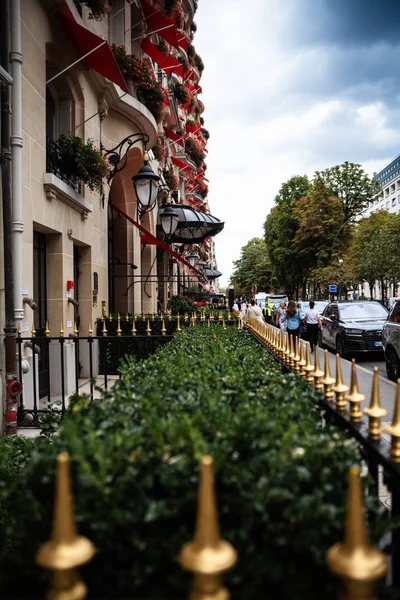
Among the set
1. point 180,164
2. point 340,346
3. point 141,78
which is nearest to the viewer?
point 141,78

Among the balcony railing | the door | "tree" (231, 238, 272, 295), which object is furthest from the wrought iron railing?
"tree" (231, 238, 272, 295)

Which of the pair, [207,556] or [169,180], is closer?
[207,556]

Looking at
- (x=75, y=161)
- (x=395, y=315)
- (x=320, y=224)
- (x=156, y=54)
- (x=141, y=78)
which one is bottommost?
(x=395, y=315)

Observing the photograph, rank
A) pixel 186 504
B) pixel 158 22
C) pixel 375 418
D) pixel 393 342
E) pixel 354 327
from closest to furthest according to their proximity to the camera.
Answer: pixel 186 504 < pixel 375 418 < pixel 393 342 < pixel 158 22 < pixel 354 327

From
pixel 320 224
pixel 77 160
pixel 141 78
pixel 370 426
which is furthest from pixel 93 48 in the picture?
pixel 320 224

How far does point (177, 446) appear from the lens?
174cm

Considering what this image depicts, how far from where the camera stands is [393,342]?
10750mm

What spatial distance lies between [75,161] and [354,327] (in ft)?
34.0

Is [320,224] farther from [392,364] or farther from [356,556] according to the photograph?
[356,556]

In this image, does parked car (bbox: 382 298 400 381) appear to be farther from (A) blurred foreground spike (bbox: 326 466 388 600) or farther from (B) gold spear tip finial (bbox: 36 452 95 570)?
(B) gold spear tip finial (bbox: 36 452 95 570)

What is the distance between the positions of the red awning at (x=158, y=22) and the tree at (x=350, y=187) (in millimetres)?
38785

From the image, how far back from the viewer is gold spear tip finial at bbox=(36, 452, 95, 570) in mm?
1266

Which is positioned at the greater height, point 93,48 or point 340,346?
point 93,48

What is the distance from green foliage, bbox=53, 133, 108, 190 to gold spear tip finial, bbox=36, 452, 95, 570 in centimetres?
885
